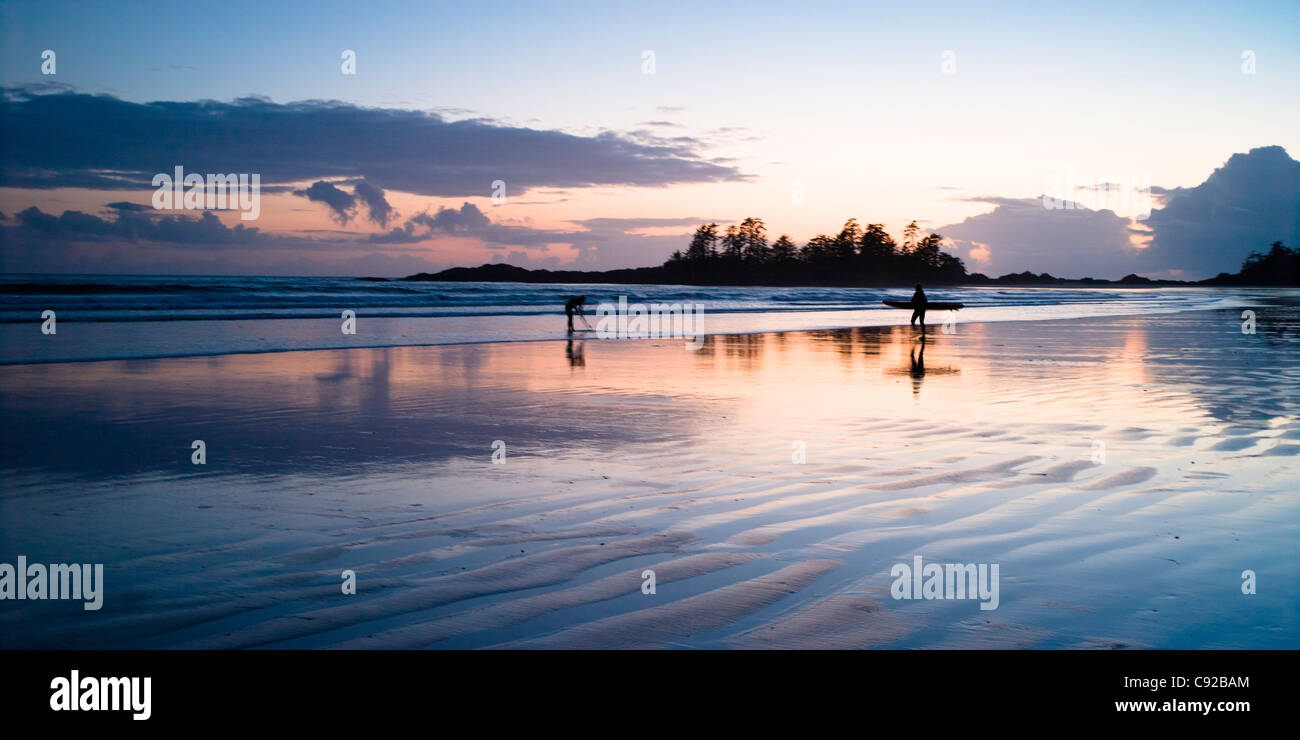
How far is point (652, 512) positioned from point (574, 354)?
1279 cm

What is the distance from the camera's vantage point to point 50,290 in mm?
38156

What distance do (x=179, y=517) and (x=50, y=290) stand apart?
136ft

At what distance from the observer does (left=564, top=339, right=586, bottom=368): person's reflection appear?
16016mm

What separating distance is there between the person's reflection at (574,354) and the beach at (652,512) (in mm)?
3776

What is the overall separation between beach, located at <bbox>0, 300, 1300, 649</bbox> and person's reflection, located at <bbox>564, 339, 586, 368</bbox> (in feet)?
12.4

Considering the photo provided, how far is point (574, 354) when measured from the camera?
716 inches

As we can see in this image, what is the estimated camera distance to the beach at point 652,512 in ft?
12.2
